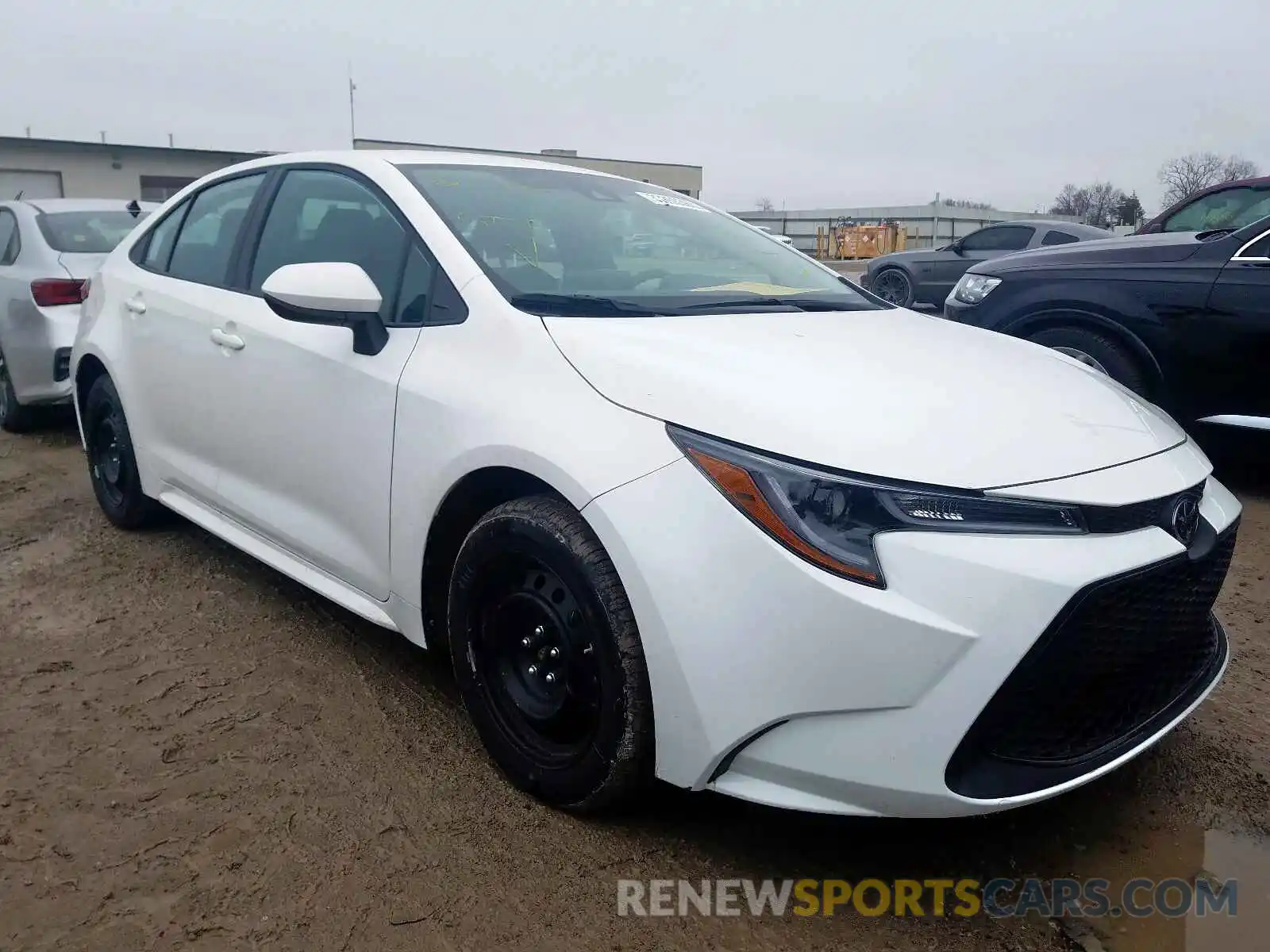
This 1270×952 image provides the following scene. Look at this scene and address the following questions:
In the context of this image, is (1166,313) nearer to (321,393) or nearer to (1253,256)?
(1253,256)

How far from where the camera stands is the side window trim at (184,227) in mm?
3430

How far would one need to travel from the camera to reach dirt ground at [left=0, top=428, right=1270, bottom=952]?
77.8 inches

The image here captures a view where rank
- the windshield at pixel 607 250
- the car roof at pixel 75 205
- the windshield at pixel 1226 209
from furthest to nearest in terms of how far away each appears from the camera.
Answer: the windshield at pixel 1226 209 < the car roof at pixel 75 205 < the windshield at pixel 607 250

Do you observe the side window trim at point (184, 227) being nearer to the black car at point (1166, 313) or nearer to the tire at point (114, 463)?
the tire at point (114, 463)

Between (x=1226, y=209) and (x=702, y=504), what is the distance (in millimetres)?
8194

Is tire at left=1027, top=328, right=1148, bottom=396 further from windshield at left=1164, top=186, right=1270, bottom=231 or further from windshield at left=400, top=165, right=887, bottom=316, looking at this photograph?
windshield at left=1164, top=186, right=1270, bottom=231

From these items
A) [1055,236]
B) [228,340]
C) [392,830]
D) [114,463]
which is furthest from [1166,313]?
[1055,236]

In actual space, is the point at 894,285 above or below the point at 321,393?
below

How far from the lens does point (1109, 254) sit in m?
5.28

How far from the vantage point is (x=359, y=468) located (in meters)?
2.67

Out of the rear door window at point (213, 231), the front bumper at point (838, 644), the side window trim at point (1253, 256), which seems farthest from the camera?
the side window trim at point (1253, 256)

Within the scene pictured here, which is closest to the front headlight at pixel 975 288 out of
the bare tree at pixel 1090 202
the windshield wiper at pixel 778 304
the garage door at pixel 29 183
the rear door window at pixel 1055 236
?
the windshield wiper at pixel 778 304

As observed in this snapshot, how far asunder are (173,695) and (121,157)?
101ft

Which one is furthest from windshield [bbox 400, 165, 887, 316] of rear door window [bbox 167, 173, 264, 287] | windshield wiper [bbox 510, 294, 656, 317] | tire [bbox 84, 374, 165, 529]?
tire [bbox 84, 374, 165, 529]
